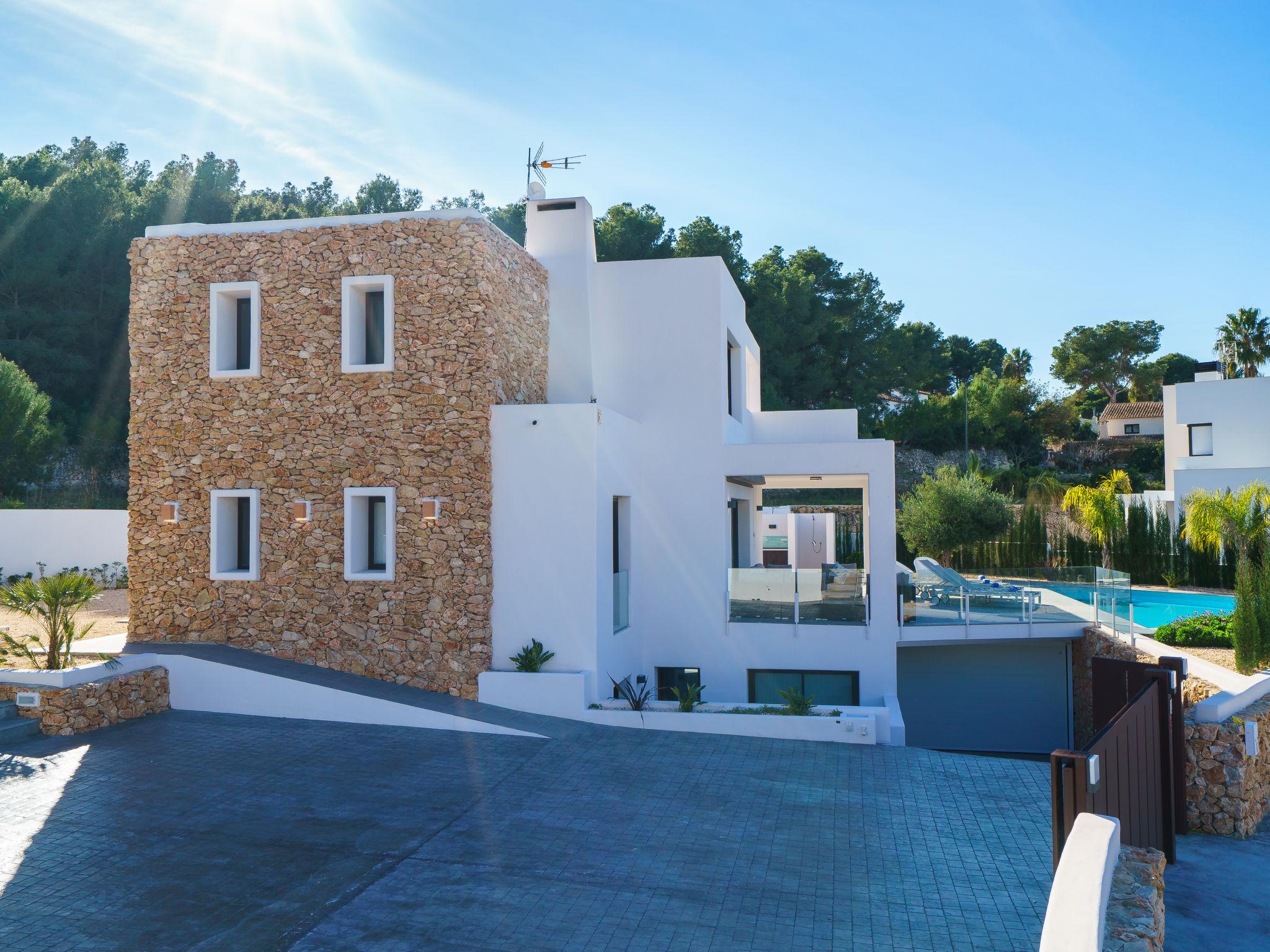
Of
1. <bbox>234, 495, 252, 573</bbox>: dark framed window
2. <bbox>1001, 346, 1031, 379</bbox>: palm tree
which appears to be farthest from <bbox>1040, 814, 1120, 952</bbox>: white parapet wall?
<bbox>1001, 346, 1031, 379</bbox>: palm tree

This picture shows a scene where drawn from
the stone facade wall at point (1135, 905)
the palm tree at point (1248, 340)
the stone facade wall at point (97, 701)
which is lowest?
the stone facade wall at point (1135, 905)

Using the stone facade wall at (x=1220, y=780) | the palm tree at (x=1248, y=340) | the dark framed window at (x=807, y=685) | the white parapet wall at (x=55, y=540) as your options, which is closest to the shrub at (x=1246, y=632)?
the stone facade wall at (x=1220, y=780)

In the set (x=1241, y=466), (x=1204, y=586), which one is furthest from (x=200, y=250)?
(x=1241, y=466)

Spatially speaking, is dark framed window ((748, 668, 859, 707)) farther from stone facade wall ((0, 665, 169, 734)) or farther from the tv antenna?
the tv antenna

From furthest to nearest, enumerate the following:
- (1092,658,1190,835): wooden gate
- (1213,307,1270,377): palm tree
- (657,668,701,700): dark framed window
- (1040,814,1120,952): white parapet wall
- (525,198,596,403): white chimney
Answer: (1213,307,1270,377): palm tree, (525,198,596,403): white chimney, (657,668,701,700): dark framed window, (1092,658,1190,835): wooden gate, (1040,814,1120,952): white parapet wall

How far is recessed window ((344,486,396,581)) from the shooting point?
11992mm

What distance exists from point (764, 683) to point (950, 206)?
33.1 feet

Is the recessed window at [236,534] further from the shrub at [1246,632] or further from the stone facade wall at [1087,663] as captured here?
the shrub at [1246,632]

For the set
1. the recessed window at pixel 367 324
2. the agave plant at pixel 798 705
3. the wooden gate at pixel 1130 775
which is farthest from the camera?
the recessed window at pixel 367 324

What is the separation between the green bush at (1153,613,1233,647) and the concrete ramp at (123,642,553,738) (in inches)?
441

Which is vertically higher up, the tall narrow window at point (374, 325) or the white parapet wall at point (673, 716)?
the tall narrow window at point (374, 325)

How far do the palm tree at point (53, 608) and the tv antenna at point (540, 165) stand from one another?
942cm

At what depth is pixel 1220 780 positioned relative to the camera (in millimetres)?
9719

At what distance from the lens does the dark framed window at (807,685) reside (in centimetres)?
1424
